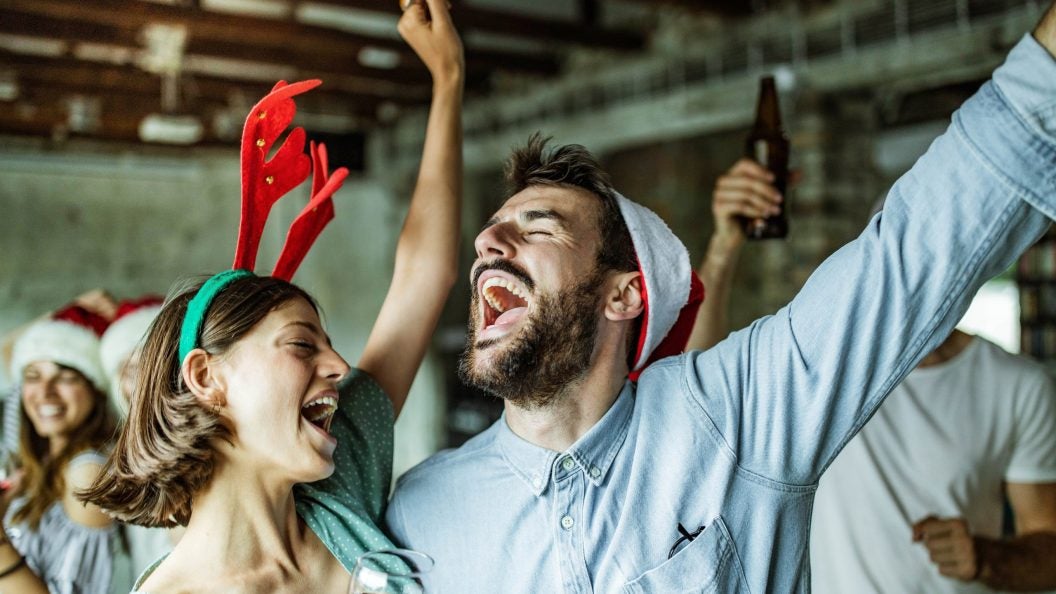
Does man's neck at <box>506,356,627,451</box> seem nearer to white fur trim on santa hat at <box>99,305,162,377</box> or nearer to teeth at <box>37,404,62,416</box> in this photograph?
white fur trim on santa hat at <box>99,305,162,377</box>

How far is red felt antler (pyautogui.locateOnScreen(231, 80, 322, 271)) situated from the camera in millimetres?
1620

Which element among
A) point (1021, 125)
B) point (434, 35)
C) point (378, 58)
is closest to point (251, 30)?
point (378, 58)

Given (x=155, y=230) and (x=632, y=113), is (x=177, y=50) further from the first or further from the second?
(x=155, y=230)

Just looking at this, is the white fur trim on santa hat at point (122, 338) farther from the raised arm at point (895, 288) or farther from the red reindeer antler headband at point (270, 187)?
the raised arm at point (895, 288)

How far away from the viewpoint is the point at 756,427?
1452 mm

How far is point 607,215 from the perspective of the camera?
1.77 metres

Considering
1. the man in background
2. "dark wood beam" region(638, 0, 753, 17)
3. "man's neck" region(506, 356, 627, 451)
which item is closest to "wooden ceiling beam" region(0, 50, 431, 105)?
"dark wood beam" region(638, 0, 753, 17)

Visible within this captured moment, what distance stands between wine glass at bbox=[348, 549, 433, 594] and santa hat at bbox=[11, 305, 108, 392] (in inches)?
77.4

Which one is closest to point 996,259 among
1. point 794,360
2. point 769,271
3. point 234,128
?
point 794,360

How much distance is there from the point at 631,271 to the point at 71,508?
1.80 m

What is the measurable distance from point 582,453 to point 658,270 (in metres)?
0.38

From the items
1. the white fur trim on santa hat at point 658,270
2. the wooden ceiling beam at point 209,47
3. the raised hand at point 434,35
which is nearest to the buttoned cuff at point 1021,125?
the white fur trim on santa hat at point 658,270

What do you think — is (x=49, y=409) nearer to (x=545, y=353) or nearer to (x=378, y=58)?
(x=545, y=353)

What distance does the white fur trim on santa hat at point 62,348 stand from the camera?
270cm
